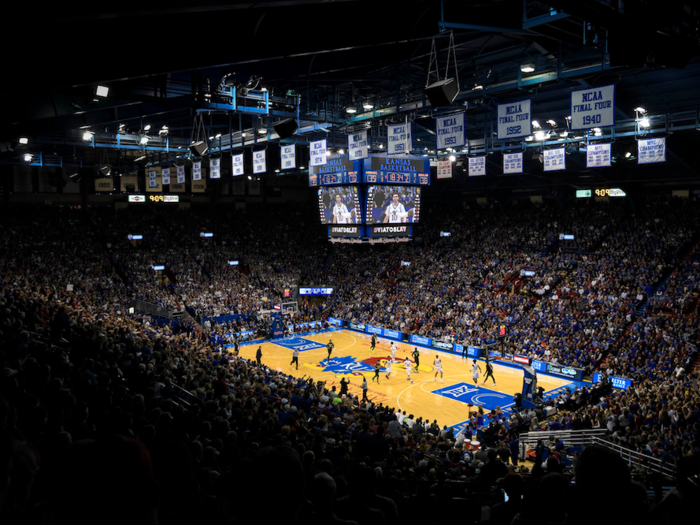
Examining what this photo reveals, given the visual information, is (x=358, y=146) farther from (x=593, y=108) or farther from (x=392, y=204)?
(x=593, y=108)

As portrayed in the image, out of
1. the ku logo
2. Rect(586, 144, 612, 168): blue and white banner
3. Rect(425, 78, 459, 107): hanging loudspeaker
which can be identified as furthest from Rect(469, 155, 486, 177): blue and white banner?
Rect(425, 78, 459, 107): hanging loudspeaker

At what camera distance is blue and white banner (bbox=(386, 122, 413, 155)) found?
20109 millimetres

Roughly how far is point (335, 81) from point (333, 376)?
50.4ft

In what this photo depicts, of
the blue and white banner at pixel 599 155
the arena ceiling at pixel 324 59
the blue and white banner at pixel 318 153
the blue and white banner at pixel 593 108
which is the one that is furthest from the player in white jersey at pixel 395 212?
the blue and white banner at pixel 593 108

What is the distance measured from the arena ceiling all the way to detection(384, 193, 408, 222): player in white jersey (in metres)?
4.27

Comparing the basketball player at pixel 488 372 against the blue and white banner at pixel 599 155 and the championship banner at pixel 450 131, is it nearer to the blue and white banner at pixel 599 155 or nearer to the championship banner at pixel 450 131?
the blue and white banner at pixel 599 155

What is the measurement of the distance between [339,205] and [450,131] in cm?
1170

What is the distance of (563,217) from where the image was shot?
134 feet

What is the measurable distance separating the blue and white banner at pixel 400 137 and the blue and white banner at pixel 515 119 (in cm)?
360

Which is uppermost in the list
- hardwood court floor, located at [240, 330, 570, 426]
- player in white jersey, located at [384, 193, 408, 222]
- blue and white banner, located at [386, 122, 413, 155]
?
blue and white banner, located at [386, 122, 413, 155]

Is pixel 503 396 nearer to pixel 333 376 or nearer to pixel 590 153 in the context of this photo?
pixel 333 376

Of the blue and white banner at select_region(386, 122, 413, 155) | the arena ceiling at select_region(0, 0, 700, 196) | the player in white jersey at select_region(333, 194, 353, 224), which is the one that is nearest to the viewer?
the arena ceiling at select_region(0, 0, 700, 196)

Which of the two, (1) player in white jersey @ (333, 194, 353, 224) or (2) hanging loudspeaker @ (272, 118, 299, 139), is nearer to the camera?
(2) hanging loudspeaker @ (272, 118, 299, 139)

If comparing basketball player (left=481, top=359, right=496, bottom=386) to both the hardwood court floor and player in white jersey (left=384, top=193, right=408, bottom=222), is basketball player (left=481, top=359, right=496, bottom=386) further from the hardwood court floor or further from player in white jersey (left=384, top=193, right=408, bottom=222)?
player in white jersey (left=384, top=193, right=408, bottom=222)
